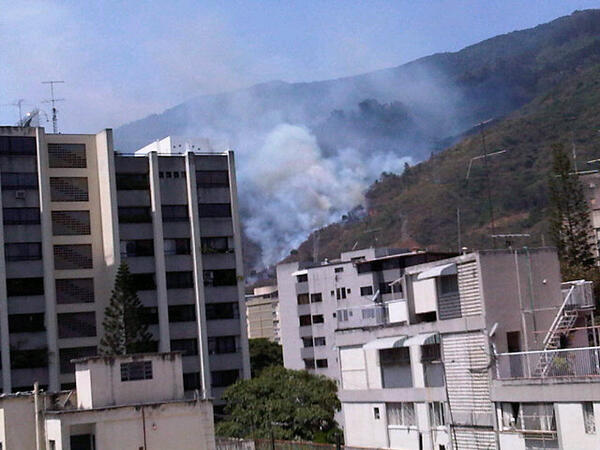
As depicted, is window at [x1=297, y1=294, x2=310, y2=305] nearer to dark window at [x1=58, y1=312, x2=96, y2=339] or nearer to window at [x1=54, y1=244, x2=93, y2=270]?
window at [x1=54, y1=244, x2=93, y2=270]

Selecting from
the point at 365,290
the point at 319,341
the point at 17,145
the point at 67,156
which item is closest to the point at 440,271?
the point at 17,145

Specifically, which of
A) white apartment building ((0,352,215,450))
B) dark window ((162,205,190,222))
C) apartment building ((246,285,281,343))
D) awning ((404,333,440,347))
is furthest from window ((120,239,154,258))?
apartment building ((246,285,281,343))

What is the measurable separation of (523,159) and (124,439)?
141321mm

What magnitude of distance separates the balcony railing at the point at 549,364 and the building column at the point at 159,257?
43.8m

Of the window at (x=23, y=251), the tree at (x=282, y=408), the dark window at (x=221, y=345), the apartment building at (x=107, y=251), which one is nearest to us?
the tree at (x=282, y=408)

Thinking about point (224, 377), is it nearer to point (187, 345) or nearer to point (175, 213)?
point (187, 345)

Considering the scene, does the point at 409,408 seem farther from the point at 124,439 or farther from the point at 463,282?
the point at 124,439

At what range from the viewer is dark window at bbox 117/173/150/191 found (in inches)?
2899

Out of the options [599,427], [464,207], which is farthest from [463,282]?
[464,207]

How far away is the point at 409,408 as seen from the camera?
115 ft

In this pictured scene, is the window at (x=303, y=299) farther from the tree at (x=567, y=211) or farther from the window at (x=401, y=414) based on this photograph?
the window at (x=401, y=414)

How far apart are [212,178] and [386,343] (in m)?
41.9

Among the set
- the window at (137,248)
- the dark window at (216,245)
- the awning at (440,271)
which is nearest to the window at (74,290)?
the window at (137,248)

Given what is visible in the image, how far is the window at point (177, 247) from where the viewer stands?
73938 millimetres
